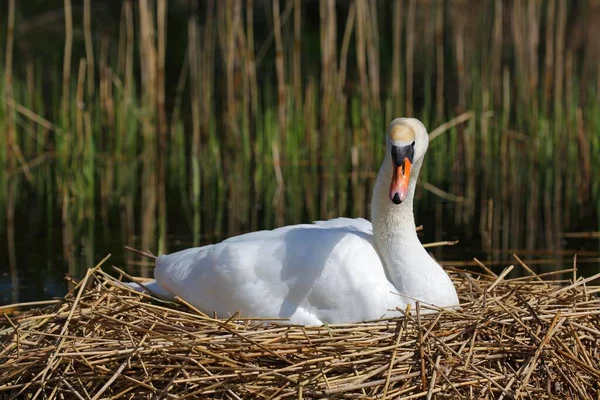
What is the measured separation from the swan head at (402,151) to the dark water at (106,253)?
6.81 feet

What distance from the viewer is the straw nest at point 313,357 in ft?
14.5

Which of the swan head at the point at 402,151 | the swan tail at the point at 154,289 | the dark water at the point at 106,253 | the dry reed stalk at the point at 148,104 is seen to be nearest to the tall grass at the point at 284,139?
the dry reed stalk at the point at 148,104

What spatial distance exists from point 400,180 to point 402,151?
5.5 inches

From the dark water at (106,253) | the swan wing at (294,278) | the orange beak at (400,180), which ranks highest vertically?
the orange beak at (400,180)

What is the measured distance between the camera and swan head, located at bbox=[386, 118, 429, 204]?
489 centimetres

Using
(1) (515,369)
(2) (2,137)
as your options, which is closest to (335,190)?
(2) (2,137)

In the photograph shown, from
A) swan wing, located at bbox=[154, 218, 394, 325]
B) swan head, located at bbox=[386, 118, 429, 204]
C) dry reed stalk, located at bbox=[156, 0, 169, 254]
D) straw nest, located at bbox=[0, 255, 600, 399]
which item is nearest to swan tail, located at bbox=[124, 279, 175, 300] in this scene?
swan wing, located at bbox=[154, 218, 394, 325]

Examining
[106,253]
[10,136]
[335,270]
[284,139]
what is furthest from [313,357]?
[10,136]

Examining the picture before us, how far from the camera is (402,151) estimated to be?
16.3 ft

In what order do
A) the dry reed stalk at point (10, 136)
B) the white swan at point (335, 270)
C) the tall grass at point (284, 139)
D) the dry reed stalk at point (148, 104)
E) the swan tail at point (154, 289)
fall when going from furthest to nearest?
1. the dry reed stalk at point (148, 104)
2. the tall grass at point (284, 139)
3. the dry reed stalk at point (10, 136)
4. the swan tail at point (154, 289)
5. the white swan at point (335, 270)

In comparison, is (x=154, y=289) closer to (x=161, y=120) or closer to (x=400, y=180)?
(x=400, y=180)

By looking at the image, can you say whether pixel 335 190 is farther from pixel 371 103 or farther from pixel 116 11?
pixel 116 11

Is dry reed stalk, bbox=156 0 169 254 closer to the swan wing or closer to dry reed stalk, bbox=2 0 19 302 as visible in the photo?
dry reed stalk, bbox=2 0 19 302

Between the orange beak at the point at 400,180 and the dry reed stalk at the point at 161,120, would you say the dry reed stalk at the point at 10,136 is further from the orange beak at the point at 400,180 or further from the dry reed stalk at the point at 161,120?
the orange beak at the point at 400,180
